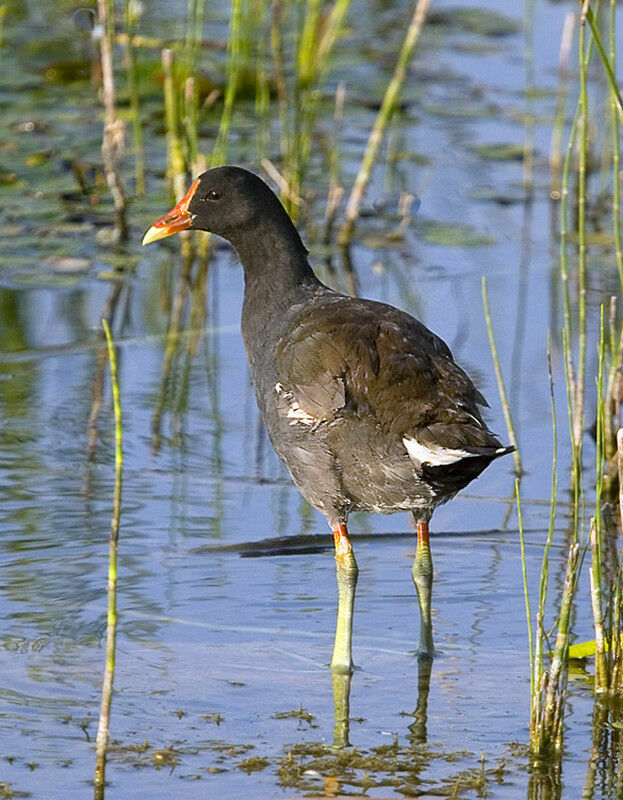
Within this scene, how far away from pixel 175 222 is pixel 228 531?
0.98m

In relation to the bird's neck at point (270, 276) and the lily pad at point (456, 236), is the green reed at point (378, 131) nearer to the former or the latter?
the lily pad at point (456, 236)

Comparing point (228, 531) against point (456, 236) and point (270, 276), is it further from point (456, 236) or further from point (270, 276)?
point (456, 236)

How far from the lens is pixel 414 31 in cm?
603

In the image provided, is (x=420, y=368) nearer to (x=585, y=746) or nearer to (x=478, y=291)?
(x=585, y=746)

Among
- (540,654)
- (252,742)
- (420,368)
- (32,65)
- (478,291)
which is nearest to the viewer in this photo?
(540,654)

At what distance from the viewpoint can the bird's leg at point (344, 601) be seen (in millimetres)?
3867

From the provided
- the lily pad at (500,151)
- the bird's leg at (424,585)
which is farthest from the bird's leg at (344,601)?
the lily pad at (500,151)

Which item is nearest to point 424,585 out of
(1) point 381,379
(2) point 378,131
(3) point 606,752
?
(1) point 381,379

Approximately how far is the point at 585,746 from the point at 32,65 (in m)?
6.61

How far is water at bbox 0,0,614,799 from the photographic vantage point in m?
3.42

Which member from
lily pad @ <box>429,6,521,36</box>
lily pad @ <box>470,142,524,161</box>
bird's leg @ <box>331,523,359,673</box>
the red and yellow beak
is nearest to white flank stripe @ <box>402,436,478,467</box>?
bird's leg @ <box>331,523,359,673</box>

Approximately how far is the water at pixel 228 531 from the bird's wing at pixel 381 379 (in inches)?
25.4

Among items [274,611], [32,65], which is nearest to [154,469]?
[274,611]

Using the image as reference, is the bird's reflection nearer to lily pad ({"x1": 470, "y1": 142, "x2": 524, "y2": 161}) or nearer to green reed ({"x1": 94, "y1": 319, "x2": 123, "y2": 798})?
green reed ({"x1": 94, "y1": 319, "x2": 123, "y2": 798})
